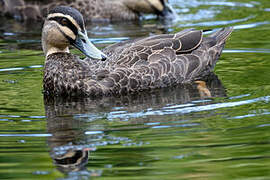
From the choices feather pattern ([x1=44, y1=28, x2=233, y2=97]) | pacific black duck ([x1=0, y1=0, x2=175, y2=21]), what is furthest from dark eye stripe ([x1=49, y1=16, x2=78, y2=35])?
pacific black duck ([x1=0, y1=0, x2=175, y2=21])

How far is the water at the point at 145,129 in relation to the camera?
6.89 meters

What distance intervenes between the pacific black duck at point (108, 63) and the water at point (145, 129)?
248 millimetres

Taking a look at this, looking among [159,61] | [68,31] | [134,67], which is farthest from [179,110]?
[68,31]

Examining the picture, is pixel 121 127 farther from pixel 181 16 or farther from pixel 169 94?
pixel 181 16

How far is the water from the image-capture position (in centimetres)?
689

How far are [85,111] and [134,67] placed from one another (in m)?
1.43

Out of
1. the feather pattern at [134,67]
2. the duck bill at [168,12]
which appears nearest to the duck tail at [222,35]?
the feather pattern at [134,67]

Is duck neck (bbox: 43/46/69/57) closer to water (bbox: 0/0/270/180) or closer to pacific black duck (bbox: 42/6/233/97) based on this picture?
pacific black duck (bbox: 42/6/233/97)

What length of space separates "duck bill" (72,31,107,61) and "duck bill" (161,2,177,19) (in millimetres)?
7181

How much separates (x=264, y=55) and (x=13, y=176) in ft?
22.1

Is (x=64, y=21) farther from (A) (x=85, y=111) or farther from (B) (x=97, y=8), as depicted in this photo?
(B) (x=97, y=8)

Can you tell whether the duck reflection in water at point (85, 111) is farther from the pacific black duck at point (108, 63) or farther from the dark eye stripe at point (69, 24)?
the dark eye stripe at point (69, 24)

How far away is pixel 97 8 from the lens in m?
17.6

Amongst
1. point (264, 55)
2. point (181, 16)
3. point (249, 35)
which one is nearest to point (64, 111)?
point (264, 55)
